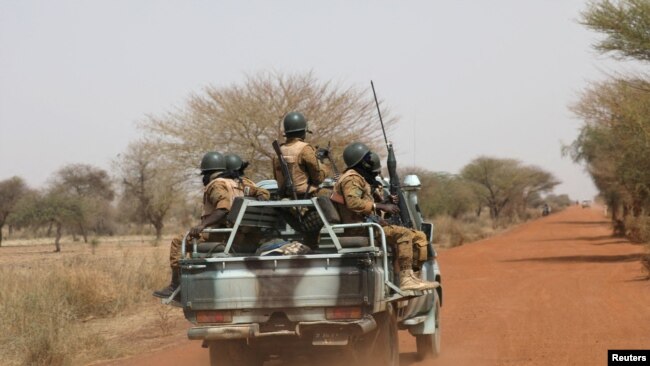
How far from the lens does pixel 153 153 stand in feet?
88.4

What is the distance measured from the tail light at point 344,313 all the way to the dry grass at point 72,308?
399 centimetres

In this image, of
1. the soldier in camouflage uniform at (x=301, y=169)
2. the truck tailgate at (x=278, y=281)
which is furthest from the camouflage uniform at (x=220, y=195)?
the truck tailgate at (x=278, y=281)

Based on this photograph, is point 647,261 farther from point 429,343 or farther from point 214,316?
point 214,316

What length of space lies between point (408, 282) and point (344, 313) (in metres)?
1.08

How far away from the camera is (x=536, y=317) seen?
12.9 metres

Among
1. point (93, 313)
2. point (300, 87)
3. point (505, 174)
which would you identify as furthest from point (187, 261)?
point (505, 174)

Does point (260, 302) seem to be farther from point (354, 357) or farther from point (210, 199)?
point (210, 199)

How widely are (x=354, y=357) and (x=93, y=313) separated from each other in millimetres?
8439

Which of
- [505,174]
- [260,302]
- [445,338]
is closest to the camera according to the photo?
[260,302]

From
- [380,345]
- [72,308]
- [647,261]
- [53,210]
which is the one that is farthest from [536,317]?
[53,210]

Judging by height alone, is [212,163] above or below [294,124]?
below

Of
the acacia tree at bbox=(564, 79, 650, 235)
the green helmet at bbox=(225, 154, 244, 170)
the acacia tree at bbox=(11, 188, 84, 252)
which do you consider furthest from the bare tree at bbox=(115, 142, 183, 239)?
the green helmet at bbox=(225, 154, 244, 170)

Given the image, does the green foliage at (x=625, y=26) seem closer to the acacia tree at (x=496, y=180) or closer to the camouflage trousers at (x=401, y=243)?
the camouflage trousers at (x=401, y=243)

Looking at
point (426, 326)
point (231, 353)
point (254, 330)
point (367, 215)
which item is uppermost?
point (367, 215)
